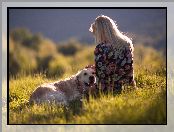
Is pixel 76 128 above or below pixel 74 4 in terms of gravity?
below

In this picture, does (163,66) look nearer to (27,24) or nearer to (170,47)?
(170,47)

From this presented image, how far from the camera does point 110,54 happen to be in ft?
67.8

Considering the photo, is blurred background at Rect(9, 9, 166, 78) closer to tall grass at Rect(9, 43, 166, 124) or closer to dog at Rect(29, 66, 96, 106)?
tall grass at Rect(9, 43, 166, 124)

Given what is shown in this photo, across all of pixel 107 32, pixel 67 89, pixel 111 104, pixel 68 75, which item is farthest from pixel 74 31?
pixel 111 104

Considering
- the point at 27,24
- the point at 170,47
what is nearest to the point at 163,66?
the point at 170,47

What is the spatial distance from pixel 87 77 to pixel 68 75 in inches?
13.1

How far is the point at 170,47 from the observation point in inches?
816

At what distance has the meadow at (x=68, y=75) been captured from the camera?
20.6 meters

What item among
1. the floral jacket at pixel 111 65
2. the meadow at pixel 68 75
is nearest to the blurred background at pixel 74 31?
the meadow at pixel 68 75

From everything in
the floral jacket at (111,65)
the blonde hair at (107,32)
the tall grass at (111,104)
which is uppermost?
the blonde hair at (107,32)

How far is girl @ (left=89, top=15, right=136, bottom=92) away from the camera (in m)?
20.7

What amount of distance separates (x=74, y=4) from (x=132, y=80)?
1.00 m

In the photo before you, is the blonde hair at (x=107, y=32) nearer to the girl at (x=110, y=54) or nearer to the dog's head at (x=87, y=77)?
the girl at (x=110, y=54)

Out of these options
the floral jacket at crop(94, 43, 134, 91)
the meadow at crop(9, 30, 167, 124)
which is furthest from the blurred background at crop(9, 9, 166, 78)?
the floral jacket at crop(94, 43, 134, 91)
